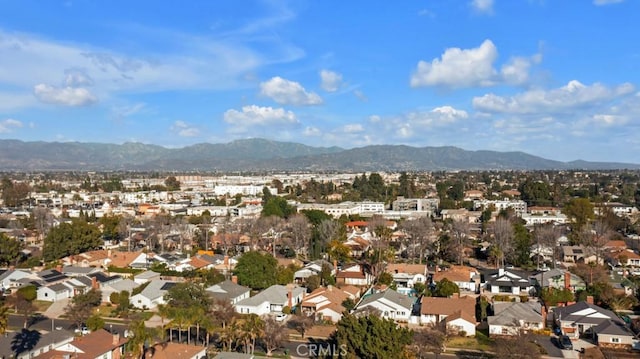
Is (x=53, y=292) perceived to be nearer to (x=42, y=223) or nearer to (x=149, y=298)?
(x=149, y=298)

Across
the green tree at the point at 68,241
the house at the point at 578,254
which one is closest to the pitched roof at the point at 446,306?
the house at the point at 578,254

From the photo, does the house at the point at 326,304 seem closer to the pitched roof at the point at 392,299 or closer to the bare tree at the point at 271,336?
the pitched roof at the point at 392,299

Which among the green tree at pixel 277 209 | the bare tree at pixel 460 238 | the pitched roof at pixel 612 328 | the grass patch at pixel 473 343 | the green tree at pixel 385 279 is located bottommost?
A: the grass patch at pixel 473 343

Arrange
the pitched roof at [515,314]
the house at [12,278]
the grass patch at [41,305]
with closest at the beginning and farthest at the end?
the pitched roof at [515,314], the grass patch at [41,305], the house at [12,278]

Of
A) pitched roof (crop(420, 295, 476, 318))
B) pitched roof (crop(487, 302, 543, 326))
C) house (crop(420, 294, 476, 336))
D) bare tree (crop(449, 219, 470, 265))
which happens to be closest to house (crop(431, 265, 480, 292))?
house (crop(420, 294, 476, 336))

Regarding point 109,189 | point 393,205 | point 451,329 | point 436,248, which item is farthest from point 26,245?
point 109,189

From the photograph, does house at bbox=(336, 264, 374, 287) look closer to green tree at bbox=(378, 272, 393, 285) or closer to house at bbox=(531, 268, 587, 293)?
green tree at bbox=(378, 272, 393, 285)

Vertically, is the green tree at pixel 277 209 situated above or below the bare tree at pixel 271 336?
above
